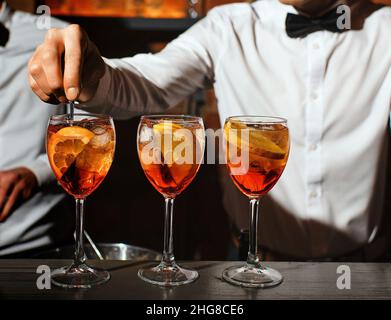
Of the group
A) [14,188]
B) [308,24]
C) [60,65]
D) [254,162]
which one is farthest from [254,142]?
[14,188]

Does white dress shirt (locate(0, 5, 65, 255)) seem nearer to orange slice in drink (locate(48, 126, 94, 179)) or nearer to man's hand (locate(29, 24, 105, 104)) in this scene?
man's hand (locate(29, 24, 105, 104))

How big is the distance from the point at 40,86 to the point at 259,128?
396mm

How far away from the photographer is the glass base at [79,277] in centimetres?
73

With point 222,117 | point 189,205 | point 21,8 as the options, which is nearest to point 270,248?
point 189,205

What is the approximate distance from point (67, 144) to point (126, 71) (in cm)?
59

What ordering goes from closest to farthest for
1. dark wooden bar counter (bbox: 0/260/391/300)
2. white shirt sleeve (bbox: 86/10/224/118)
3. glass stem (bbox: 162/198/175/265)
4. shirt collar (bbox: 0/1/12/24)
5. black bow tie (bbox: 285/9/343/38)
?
dark wooden bar counter (bbox: 0/260/391/300)
glass stem (bbox: 162/198/175/265)
white shirt sleeve (bbox: 86/10/224/118)
black bow tie (bbox: 285/9/343/38)
shirt collar (bbox: 0/1/12/24)

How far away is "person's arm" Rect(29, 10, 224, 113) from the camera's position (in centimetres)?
84

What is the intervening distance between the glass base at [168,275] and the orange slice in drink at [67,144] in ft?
0.68

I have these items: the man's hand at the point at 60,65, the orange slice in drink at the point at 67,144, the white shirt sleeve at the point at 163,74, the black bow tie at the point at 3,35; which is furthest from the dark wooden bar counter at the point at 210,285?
the black bow tie at the point at 3,35

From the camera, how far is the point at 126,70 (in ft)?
4.33

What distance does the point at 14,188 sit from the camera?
1.69m

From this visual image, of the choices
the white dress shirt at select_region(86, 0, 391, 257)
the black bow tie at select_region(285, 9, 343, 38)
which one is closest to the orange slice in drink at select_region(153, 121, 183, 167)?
the white dress shirt at select_region(86, 0, 391, 257)

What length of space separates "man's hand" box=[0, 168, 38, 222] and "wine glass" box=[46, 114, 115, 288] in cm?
95

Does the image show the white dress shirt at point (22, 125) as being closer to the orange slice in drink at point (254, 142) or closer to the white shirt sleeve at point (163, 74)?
the white shirt sleeve at point (163, 74)
